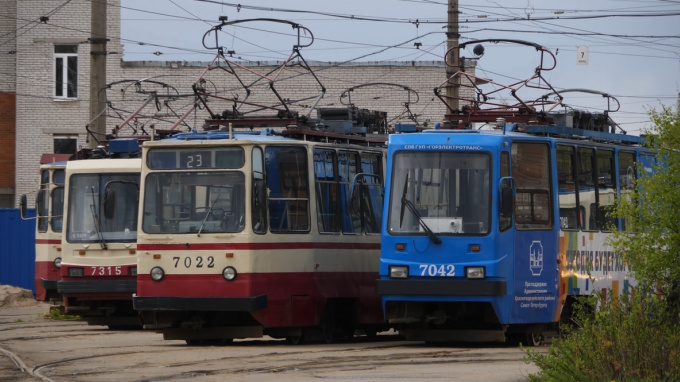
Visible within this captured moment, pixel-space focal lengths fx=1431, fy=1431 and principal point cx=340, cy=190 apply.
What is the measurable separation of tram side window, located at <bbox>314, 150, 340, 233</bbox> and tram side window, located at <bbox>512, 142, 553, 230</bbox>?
9.13 feet

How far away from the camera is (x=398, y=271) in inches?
710

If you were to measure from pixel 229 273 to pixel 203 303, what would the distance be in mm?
509

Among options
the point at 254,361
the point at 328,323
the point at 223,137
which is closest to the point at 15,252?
the point at 328,323

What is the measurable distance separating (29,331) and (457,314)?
9.19 metres

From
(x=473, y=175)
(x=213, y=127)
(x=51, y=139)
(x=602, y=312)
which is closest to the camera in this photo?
(x=602, y=312)

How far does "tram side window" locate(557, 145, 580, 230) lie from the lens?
746 inches

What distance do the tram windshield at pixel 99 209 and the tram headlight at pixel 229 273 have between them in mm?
5203

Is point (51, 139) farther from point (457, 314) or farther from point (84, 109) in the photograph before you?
point (457, 314)

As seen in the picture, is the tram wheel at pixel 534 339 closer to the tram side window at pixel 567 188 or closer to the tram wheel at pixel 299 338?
the tram side window at pixel 567 188

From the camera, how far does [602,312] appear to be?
1308 centimetres

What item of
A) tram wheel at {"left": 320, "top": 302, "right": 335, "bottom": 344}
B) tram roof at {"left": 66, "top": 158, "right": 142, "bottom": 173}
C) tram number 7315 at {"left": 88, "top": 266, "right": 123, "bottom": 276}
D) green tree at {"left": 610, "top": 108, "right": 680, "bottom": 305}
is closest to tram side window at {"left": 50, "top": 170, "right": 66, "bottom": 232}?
tram roof at {"left": 66, "top": 158, "right": 142, "bottom": 173}

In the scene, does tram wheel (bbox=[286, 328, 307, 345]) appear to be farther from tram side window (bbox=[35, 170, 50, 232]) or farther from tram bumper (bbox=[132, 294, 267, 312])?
tram side window (bbox=[35, 170, 50, 232])

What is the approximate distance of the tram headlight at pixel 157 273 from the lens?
18.6 metres

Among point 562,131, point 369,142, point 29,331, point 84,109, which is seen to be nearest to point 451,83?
point 369,142
